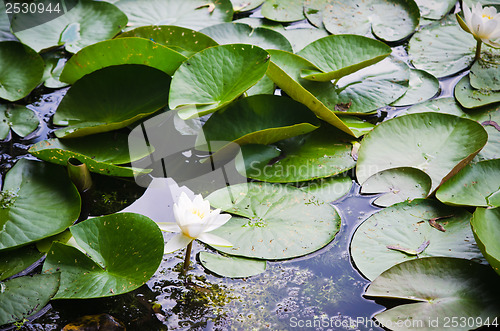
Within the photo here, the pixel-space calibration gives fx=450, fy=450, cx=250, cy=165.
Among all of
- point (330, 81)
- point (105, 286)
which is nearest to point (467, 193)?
point (330, 81)

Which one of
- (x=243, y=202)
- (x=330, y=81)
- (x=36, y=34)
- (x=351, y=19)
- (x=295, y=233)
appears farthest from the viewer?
(x=351, y=19)

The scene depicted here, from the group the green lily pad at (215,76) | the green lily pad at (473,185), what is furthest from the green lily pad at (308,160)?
the green lily pad at (473,185)

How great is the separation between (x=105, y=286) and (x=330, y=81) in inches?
57.4

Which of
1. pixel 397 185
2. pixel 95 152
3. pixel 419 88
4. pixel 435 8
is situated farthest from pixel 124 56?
pixel 435 8

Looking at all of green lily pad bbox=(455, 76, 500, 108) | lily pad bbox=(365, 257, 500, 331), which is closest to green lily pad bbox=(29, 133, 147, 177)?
lily pad bbox=(365, 257, 500, 331)

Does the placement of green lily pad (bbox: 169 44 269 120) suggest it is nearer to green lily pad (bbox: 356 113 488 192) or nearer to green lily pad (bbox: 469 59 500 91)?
green lily pad (bbox: 356 113 488 192)

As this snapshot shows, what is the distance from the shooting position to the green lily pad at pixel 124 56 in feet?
6.88

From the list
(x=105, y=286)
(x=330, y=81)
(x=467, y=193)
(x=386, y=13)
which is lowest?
(x=105, y=286)

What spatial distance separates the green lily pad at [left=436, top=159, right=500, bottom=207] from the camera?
5.74ft

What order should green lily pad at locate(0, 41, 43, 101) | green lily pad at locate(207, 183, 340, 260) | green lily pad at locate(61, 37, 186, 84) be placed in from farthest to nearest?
1. green lily pad at locate(0, 41, 43, 101)
2. green lily pad at locate(61, 37, 186, 84)
3. green lily pad at locate(207, 183, 340, 260)

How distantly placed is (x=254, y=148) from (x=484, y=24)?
133 cm

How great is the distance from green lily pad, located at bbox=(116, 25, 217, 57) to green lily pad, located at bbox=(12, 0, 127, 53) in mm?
211

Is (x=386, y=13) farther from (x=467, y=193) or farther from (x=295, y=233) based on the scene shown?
(x=295, y=233)

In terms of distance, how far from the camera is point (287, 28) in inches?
109
